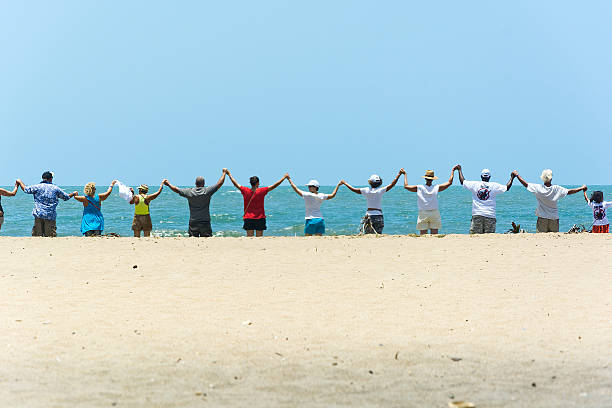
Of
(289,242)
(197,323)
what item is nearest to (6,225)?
(289,242)

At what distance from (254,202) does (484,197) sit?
4825 millimetres

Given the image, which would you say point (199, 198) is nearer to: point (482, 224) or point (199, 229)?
point (199, 229)

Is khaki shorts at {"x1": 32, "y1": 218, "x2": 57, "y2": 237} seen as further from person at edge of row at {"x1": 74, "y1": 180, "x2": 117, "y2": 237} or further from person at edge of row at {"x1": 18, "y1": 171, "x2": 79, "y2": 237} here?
person at edge of row at {"x1": 74, "y1": 180, "x2": 117, "y2": 237}

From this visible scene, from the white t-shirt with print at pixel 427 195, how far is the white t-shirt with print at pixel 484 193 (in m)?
0.67

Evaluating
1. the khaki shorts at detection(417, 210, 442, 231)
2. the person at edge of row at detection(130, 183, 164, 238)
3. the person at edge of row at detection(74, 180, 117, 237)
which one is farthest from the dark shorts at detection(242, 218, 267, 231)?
the khaki shorts at detection(417, 210, 442, 231)

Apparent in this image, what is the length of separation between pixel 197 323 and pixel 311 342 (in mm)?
1491

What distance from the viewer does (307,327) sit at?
6832 mm

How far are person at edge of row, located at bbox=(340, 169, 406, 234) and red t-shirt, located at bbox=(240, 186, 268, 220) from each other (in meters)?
1.79

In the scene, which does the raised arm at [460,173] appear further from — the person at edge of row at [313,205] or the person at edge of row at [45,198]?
the person at edge of row at [45,198]

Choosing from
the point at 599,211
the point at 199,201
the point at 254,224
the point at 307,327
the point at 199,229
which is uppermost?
the point at 199,201

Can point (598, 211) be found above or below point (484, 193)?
below

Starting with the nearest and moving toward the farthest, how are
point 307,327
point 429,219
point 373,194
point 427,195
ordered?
point 307,327, point 373,194, point 427,195, point 429,219

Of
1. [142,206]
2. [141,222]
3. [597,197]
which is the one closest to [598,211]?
[597,197]

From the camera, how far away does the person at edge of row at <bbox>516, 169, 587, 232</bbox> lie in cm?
1305
